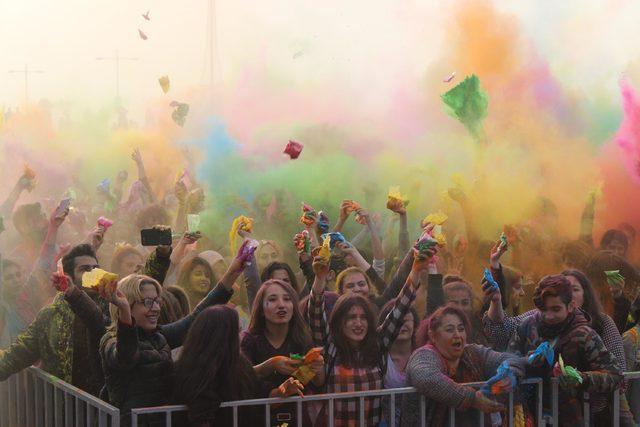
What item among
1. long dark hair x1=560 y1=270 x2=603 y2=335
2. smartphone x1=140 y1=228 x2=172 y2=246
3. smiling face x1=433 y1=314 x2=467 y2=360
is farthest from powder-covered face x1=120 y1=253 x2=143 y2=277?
long dark hair x1=560 y1=270 x2=603 y2=335

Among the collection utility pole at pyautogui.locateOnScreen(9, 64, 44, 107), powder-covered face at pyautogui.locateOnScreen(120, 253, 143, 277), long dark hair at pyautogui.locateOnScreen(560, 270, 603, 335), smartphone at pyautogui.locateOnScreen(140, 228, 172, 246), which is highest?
utility pole at pyautogui.locateOnScreen(9, 64, 44, 107)

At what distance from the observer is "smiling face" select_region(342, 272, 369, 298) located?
589 centimetres

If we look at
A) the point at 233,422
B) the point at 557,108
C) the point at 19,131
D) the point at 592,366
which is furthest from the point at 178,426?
the point at 557,108

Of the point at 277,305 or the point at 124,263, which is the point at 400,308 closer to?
the point at 277,305

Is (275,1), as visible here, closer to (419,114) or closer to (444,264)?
(419,114)

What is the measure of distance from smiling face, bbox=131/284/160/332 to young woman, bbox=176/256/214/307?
523 millimetres

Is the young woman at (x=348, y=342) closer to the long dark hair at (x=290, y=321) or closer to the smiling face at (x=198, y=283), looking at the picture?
the long dark hair at (x=290, y=321)

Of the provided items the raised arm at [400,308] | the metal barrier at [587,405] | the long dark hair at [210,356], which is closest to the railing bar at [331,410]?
the raised arm at [400,308]

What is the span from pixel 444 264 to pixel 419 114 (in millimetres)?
754

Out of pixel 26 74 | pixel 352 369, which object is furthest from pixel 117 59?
pixel 352 369

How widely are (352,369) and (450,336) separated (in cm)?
47

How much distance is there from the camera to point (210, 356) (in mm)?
5184

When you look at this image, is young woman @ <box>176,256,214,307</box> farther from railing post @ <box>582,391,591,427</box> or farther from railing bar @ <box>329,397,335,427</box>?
railing post @ <box>582,391,591,427</box>

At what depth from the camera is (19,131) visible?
5.60 m
